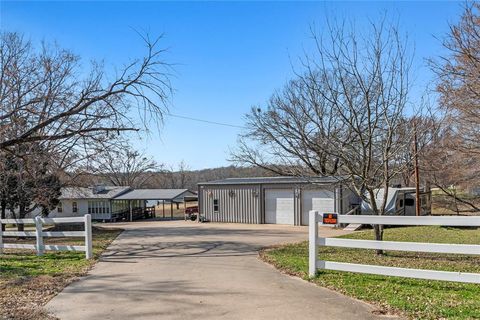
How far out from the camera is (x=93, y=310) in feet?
20.8

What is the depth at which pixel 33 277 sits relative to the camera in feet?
29.8

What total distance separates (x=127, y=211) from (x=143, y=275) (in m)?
39.9

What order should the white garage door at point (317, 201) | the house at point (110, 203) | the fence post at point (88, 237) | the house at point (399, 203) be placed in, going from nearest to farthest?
the fence post at point (88, 237), the house at point (399, 203), the white garage door at point (317, 201), the house at point (110, 203)

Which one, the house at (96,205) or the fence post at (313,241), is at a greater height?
the fence post at (313,241)

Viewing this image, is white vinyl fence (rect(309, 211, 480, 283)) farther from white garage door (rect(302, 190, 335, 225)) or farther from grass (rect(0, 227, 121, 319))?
white garage door (rect(302, 190, 335, 225))

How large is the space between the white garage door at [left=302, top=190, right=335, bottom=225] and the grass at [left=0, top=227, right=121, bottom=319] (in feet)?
56.5

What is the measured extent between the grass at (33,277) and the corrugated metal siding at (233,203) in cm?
1779

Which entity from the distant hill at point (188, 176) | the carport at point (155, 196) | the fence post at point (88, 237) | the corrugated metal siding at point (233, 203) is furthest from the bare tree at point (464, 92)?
the distant hill at point (188, 176)

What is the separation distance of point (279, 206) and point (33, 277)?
22.1 meters

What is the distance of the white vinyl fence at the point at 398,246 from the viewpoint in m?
6.18

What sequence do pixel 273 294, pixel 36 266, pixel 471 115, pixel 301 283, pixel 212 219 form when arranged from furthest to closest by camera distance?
pixel 212 219
pixel 471 115
pixel 36 266
pixel 301 283
pixel 273 294

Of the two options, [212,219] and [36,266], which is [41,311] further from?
[212,219]

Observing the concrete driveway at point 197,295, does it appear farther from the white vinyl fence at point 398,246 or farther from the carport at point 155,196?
the carport at point 155,196

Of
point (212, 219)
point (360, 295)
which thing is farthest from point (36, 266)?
point (212, 219)
